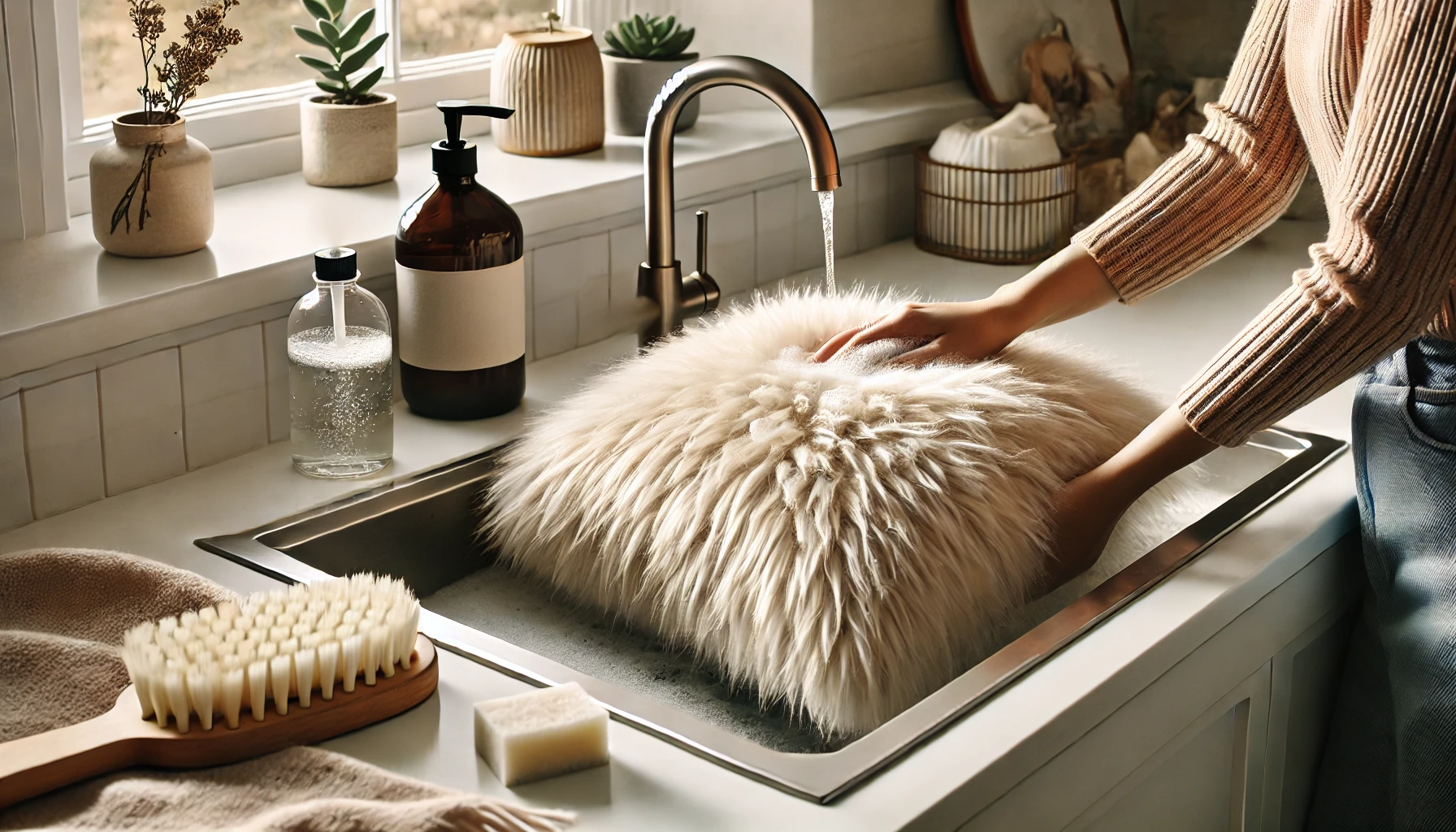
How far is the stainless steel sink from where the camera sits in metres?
0.80

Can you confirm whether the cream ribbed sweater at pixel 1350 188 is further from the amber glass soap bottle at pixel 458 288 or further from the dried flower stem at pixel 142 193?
the dried flower stem at pixel 142 193

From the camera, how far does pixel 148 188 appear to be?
119 cm

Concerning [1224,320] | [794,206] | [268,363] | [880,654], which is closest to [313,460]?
[268,363]

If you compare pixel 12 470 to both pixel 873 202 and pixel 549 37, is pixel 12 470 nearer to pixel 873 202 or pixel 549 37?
pixel 549 37

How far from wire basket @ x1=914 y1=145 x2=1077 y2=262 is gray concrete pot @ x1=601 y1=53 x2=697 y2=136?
382mm

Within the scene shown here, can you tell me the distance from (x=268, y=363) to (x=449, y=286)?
0.18 metres

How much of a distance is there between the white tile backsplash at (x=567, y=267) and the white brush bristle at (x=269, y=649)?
679 mm

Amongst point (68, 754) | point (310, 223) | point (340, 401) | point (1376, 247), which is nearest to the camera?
point (68, 754)

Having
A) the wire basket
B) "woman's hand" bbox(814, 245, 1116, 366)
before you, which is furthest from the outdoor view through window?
"woman's hand" bbox(814, 245, 1116, 366)

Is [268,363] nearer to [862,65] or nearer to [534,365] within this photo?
[534,365]

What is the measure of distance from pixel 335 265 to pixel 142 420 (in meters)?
0.21

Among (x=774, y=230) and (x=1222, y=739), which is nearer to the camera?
(x=1222, y=739)

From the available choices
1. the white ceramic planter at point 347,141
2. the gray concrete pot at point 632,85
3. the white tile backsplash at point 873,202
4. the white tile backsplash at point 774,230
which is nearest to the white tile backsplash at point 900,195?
the white tile backsplash at point 873,202

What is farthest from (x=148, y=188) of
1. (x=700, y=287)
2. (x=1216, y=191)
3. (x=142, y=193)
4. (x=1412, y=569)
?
(x=1412, y=569)
